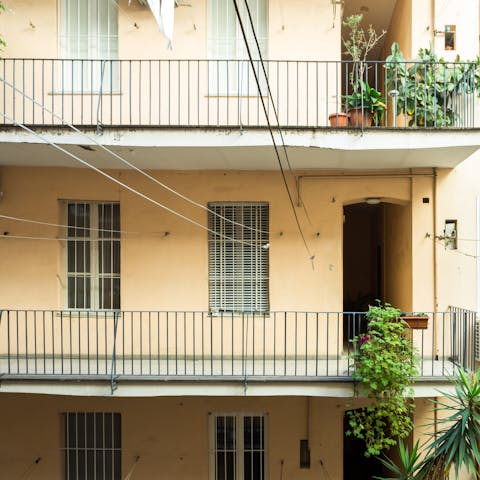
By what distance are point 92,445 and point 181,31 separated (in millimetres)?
7060

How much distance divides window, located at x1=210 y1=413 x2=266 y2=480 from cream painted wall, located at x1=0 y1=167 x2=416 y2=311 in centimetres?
208

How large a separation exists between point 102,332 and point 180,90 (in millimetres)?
4062

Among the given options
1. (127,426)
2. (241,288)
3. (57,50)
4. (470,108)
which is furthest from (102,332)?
(470,108)

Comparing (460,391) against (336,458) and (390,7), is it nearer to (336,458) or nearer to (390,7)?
(336,458)

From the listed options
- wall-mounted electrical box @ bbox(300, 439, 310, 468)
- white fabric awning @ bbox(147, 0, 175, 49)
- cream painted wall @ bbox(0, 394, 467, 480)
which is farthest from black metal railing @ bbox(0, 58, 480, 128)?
wall-mounted electrical box @ bbox(300, 439, 310, 468)

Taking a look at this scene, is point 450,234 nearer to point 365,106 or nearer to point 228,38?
point 365,106

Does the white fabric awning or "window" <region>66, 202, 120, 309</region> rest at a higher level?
the white fabric awning

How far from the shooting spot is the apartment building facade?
6.43m

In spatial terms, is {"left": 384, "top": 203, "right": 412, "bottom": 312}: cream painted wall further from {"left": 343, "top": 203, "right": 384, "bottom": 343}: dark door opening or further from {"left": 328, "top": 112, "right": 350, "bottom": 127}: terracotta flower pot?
{"left": 328, "top": 112, "right": 350, "bottom": 127}: terracotta flower pot

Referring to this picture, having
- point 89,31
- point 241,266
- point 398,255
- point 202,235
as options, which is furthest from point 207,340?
point 89,31

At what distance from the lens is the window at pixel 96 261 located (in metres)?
6.84

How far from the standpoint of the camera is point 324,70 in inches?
254

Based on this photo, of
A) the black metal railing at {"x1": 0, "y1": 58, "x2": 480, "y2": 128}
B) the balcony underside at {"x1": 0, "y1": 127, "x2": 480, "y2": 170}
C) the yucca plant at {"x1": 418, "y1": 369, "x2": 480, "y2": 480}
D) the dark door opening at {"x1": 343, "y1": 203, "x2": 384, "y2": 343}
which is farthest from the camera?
the dark door opening at {"x1": 343, "y1": 203, "x2": 384, "y2": 343}

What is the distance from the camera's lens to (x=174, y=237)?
664cm
